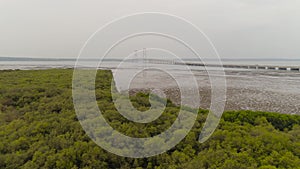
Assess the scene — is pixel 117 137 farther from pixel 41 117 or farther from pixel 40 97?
pixel 40 97

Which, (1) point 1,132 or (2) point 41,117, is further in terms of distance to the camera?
(2) point 41,117

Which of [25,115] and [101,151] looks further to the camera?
[25,115]

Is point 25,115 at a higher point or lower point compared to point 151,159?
higher

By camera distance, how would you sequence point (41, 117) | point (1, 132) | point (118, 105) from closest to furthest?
point (1, 132) → point (41, 117) → point (118, 105)

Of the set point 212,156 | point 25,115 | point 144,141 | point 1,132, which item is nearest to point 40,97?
point 25,115

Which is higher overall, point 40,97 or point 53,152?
point 40,97

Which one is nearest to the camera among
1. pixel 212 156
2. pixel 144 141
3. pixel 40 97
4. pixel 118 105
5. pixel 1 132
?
pixel 212 156

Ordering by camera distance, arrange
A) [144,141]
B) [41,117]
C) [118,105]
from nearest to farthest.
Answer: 1. [144,141]
2. [41,117]
3. [118,105]

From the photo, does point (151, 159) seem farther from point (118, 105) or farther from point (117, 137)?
point (118, 105)

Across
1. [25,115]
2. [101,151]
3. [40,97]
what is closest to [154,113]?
[101,151]
